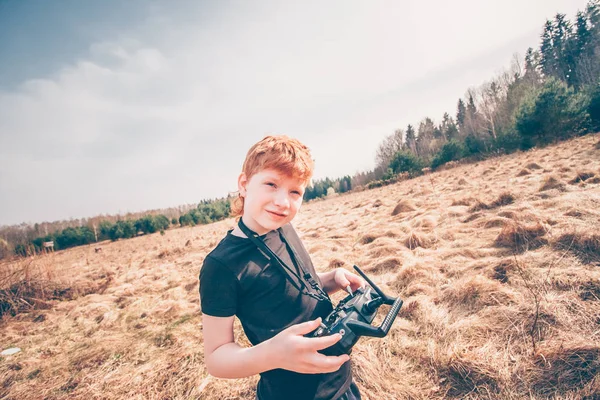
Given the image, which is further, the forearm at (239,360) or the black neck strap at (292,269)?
the black neck strap at (292,269)

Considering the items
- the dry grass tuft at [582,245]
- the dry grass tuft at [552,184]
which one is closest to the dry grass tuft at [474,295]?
the dry grass tuft at [582,245]

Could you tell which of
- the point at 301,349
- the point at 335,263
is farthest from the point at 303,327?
the point at 335,263

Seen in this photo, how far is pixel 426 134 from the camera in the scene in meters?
49.3

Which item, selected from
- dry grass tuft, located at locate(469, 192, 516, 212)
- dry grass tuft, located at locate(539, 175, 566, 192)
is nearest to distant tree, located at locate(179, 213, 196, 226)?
dry grass tuft, located at locate(469, 192, 516, 212)

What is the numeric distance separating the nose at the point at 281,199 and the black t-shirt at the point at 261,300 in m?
0.22

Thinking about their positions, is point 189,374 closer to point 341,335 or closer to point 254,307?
point 254,307

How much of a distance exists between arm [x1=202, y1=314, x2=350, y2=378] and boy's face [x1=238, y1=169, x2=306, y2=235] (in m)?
0.51

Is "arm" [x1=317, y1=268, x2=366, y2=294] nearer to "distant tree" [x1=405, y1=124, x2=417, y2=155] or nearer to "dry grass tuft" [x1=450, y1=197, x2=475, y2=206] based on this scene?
"dry grass tuft" [x1=450, y1=197, x2=475, y2=206]

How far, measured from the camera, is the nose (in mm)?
1320

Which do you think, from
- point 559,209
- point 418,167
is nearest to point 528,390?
point 559,209

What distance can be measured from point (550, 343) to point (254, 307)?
238 centimetres

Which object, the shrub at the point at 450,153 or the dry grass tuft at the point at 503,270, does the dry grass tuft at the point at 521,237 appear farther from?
the shrub at the point at 450,153

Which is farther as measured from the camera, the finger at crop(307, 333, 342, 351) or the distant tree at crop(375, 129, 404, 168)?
the distant tree at crop(375, 129, 404, 168)

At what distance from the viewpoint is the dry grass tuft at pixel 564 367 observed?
1.75 m
